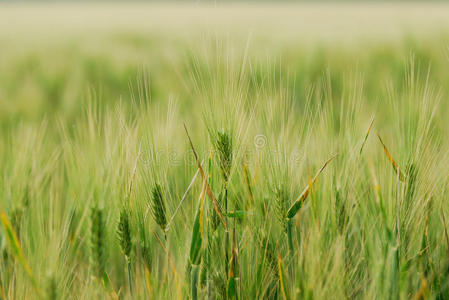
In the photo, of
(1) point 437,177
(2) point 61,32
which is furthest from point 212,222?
(2) point 61,32

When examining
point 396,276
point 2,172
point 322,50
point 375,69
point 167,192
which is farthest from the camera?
point 322,50

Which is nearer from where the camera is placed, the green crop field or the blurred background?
the green crop field

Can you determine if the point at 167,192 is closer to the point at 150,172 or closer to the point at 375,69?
the point at 150,172

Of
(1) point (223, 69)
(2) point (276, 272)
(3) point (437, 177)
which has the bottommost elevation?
(2) point (276, 272)

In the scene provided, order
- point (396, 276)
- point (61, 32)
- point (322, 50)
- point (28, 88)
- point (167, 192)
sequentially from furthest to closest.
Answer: point (61, 32) → point (322, 50) → point (28, 88) → point (167, 192) → point (396, 276)

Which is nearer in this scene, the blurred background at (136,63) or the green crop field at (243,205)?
the green crop field at (243,205)

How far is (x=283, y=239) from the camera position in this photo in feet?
1.91

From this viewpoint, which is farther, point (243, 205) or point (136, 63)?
point (136, 63)

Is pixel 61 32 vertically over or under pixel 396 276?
over

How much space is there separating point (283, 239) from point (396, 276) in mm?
158

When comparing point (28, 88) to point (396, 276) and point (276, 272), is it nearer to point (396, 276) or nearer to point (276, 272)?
point (276, 272)

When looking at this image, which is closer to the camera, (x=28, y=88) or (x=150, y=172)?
(x=150, y=172)

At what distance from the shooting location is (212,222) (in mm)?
556

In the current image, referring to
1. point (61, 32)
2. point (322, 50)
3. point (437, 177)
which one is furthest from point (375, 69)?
point (61, 32)
